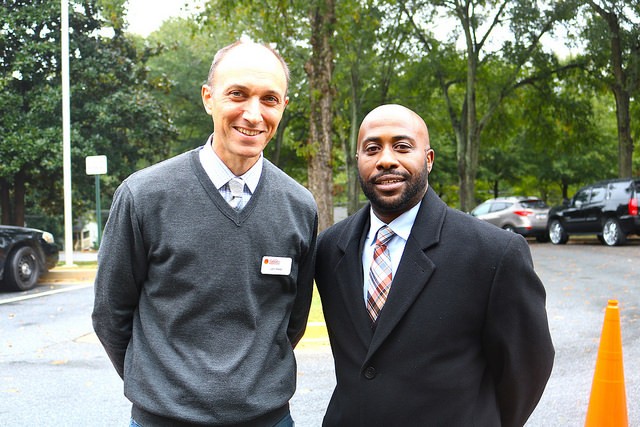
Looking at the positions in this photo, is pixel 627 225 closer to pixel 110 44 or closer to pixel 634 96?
pixel 634 96

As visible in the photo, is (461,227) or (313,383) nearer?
(461,227)

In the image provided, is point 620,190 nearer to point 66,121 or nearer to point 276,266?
point 66,121

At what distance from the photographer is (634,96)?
2495 cm

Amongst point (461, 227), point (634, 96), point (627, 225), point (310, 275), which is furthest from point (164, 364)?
point (634, 96)

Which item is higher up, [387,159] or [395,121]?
[395,121]

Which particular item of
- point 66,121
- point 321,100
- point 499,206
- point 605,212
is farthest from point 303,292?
point 499,206

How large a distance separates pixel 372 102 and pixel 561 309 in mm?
24664

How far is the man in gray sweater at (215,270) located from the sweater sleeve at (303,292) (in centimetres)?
1

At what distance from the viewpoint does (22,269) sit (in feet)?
41.8

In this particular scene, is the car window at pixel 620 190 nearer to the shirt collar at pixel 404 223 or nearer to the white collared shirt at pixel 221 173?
the shirt collar at pixel 404 223

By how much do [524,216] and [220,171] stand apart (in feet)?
74.3

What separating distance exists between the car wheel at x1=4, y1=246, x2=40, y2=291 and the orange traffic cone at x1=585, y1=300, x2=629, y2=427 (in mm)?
10594

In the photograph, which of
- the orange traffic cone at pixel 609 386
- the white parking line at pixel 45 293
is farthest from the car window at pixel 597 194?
the orange traffic cone at pixel 609 386

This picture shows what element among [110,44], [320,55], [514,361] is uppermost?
[110,44]
